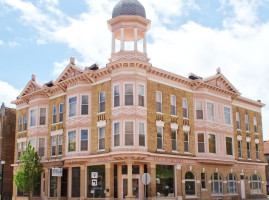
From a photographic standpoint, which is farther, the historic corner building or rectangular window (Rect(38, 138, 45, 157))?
rectangular window (Rect(38, 138, 45, 157))

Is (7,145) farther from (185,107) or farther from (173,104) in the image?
(185,107)

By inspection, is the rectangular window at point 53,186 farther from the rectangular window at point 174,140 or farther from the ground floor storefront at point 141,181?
the rectangular window at point 174,140

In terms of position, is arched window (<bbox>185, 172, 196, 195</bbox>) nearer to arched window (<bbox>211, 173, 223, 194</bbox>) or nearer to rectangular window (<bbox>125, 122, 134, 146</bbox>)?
arched window (<bbox>211, 173, 223, 194</bbox>)

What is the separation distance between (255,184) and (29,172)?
2588cm

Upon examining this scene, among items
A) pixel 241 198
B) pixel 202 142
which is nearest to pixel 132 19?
pixel 202 142

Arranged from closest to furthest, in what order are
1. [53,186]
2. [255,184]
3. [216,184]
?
[53,186]
[216,184]
[255,184]

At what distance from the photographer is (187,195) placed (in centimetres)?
3506

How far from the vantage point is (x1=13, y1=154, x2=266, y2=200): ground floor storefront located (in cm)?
3169

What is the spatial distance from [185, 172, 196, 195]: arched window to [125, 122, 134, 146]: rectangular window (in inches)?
305

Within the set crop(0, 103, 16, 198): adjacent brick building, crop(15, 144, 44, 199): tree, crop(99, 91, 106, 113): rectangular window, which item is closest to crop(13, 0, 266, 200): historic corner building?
crop(99, 91, 106, 113): rectangular window

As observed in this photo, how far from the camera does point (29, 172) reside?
1457 inches

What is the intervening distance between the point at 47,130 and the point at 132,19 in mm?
14778

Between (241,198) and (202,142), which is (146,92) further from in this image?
(241,198)

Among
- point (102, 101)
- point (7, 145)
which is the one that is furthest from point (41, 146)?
point (102, 101)
